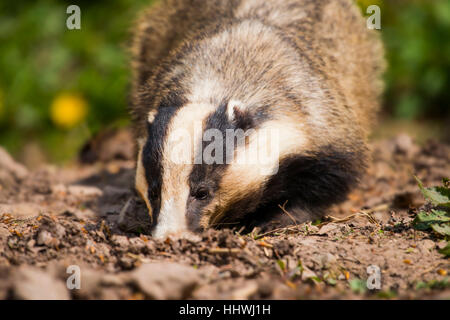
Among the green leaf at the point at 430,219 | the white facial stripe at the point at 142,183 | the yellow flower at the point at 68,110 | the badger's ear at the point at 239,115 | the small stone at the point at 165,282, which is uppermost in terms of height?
the yellow flower at the point at 68,110

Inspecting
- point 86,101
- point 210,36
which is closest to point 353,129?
point 210,36

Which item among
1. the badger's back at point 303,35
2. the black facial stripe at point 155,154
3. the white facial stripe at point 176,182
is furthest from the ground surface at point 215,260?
the badger's back at point 303,35

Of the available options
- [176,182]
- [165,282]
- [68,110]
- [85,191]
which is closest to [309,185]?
[176,182]

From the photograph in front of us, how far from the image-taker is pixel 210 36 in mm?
4379

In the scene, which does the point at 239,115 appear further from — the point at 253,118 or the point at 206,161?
the point at 206,161

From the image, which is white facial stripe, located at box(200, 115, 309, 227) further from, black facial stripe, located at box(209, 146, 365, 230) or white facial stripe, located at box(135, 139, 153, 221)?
white facial stripe, located at box(135, 139, 153, 221)

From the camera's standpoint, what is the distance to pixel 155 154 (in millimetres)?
3473

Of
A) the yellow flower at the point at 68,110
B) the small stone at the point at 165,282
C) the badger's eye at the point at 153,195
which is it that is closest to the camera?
the small stone at the point at 165,282

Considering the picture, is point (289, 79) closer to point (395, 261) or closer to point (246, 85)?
point (246, 85)

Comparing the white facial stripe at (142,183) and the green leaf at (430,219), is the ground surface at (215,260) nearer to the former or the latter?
the green leaf at (430,219)

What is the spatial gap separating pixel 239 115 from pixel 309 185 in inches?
33.7

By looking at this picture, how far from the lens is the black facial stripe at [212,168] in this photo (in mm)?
3400

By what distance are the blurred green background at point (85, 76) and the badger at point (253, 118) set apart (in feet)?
8.33

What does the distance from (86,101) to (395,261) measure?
5508mm
